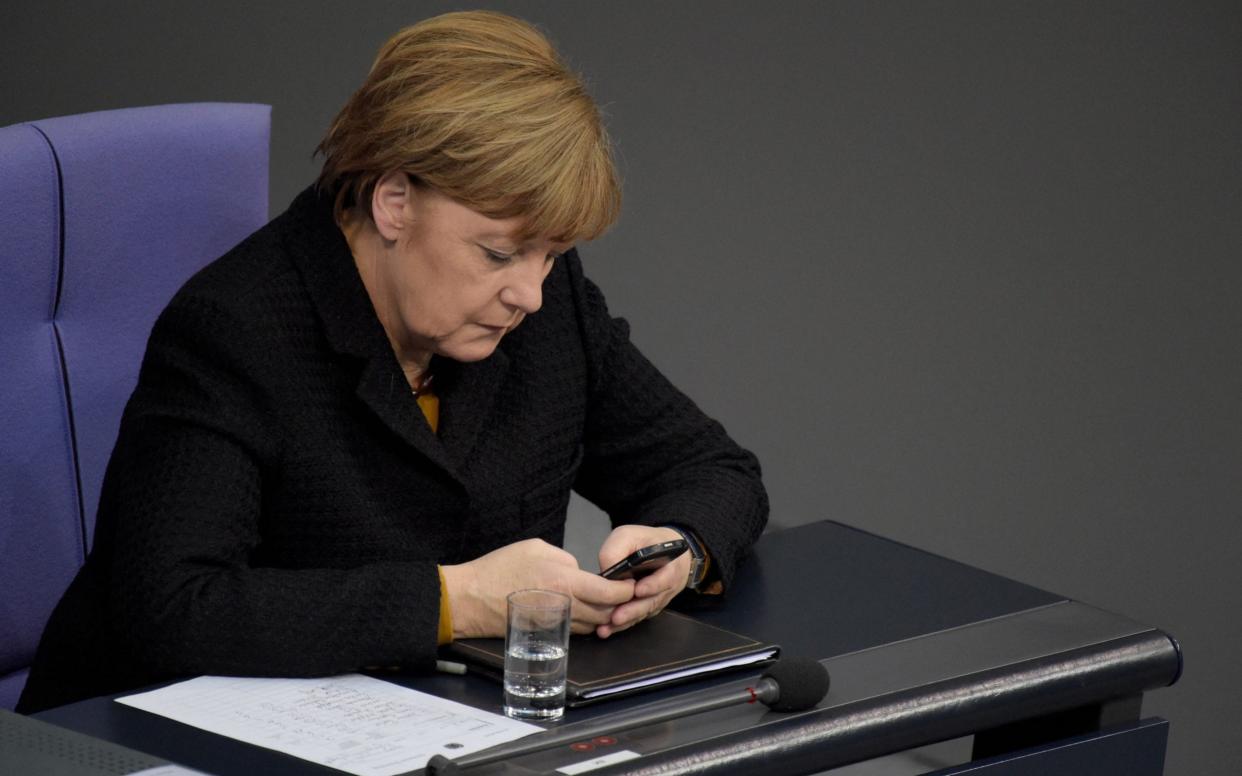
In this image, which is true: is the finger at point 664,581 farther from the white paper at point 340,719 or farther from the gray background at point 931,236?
the gray background at point 931,236

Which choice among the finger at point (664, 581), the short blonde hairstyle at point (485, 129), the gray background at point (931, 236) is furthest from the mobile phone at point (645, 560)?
the gray background at point (931, 236)

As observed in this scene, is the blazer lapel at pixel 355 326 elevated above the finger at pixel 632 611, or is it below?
above

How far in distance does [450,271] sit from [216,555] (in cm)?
39

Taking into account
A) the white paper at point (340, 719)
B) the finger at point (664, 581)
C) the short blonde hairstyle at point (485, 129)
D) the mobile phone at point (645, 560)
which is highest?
the short blonde hairstyle at point (485, 129)

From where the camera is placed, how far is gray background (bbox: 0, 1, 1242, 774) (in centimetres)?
313

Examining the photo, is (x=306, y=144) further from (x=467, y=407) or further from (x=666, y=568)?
(x=666, y=568)

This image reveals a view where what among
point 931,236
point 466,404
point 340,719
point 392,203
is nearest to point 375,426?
point 466,404

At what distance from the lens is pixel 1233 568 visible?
10.5 ft

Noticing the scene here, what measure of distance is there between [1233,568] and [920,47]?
1.17 metres

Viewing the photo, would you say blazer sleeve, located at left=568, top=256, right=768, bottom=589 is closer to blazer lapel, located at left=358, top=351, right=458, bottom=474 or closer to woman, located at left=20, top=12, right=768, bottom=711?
woman, located at left=20, top=12, right=768, bottom=711

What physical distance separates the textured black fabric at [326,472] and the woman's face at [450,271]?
44mm

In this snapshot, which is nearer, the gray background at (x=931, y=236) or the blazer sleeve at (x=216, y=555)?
the blazer sleeve at (x=216, y=555)

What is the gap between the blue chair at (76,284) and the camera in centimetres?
208

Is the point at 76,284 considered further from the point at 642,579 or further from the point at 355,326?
the point at 642,579
